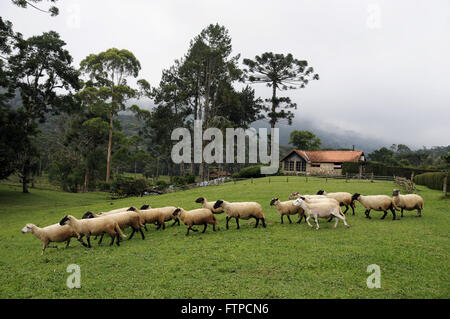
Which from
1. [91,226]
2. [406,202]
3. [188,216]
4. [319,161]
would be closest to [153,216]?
[188,216]

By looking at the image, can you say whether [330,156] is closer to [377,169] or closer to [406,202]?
[377,169]

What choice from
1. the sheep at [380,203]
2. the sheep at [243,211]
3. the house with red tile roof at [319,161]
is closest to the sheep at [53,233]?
the sheep at [243,211]

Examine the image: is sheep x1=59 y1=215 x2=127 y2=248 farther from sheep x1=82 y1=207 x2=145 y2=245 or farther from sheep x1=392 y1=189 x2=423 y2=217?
sheep x1=392 y1=189 x2=423 y2=217

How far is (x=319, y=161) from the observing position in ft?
160

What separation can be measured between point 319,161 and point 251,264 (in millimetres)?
44649

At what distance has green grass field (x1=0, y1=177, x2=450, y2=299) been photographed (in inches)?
235

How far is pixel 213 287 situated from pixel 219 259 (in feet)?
5.79

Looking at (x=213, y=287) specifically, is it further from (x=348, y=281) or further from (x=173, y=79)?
(x=173, y=79)

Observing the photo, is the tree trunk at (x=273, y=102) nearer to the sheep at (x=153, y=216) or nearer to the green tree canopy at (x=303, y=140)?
the green tree canopy at (x=303, y=140)

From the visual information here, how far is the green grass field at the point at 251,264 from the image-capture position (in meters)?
5.96

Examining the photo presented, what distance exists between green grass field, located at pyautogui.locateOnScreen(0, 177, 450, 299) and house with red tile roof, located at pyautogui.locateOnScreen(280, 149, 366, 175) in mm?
37333

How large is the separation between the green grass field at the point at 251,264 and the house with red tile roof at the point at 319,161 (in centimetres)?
3733

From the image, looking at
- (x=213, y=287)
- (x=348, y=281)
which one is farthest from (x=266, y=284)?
(x=348, y=281)

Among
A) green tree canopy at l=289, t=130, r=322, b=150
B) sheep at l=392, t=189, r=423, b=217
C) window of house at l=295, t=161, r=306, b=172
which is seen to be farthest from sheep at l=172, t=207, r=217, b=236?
green tree canopy at l=289, t=130, r=322, b=150
